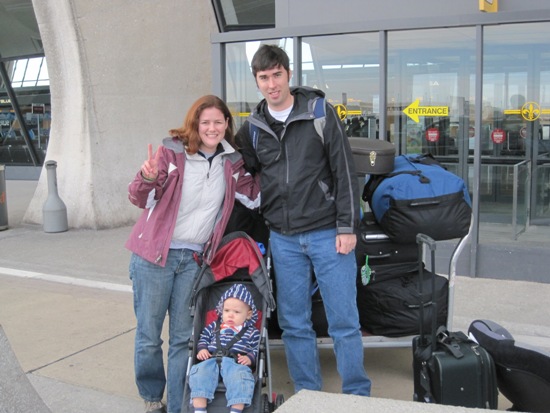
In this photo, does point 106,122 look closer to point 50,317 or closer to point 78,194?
point 78,194

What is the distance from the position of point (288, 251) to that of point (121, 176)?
302 inches

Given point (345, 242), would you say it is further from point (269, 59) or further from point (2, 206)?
point (2, 206)

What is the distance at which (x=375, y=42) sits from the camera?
25.0 ft

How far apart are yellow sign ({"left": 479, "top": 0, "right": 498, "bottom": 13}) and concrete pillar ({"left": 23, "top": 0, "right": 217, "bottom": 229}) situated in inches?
243

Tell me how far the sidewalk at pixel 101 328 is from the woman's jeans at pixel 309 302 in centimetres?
30

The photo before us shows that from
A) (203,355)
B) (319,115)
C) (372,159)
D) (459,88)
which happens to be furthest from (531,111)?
(203,355)

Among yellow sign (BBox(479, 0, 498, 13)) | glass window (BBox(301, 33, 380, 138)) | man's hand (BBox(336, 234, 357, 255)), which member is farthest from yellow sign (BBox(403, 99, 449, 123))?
man's hand (BBox(336, 234, 357, 255))

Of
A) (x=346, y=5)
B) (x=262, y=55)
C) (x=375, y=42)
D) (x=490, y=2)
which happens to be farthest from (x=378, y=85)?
(x=262, y=55)

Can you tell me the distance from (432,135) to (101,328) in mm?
4386

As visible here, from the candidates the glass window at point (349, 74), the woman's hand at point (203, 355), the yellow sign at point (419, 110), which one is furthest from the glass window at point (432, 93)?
the woman's hand at point (203, 355)

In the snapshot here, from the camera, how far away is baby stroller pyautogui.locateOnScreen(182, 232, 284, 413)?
3.52 metres

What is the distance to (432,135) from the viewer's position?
7625mm

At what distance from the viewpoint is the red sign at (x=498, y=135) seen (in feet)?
24.2

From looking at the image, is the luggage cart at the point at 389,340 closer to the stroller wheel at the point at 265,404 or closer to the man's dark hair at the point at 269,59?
the stroller wheel at the point at 265,404
